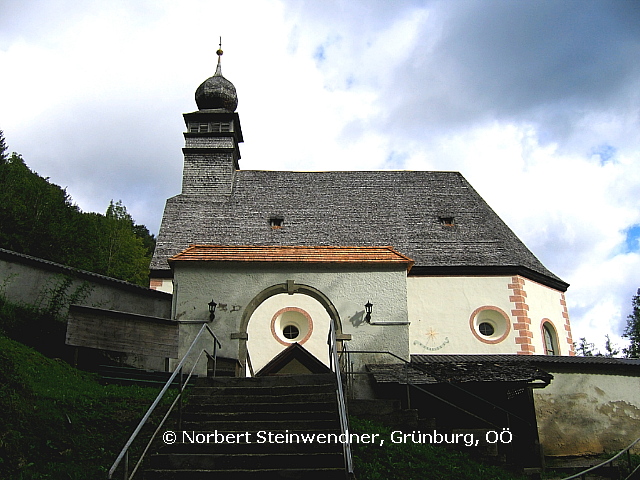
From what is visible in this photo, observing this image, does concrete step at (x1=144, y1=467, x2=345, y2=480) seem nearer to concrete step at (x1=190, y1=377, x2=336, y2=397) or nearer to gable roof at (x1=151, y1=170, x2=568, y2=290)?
concrete step at (x1=190, y1=377, x2=336, y2=397)

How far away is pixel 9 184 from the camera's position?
2455 centimetres

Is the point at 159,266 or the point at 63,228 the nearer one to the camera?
the point at 159,266

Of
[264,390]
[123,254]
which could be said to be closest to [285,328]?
[264,390]

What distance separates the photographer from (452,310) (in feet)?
61.0

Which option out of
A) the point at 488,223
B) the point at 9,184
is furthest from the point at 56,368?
the point at 9,184

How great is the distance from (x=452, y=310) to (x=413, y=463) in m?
11.0

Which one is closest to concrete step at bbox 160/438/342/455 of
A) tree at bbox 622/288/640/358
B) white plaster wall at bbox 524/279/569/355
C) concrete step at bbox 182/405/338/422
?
concrete step at bbox 182/405/338/422

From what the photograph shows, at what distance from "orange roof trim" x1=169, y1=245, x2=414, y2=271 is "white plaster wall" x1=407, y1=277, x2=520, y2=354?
502cm

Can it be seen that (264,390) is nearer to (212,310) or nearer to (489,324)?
(212,310)

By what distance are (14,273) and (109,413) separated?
263 inches

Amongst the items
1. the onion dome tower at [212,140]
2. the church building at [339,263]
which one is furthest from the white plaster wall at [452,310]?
the onion dome tower at [212,140]

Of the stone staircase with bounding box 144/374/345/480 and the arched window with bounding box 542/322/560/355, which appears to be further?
the arched window with bounding box 542/322/560/355

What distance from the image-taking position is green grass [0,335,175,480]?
698cm

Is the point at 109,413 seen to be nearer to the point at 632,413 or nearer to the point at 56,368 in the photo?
the point at 56,368
